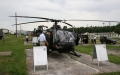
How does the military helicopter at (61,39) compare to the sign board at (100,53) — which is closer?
the sign board at (100,53)

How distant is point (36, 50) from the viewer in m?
7.88

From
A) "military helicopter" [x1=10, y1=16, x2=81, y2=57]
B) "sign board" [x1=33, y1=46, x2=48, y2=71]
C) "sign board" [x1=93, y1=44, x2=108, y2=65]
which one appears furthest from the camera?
"military helicopter" [x1=10, y1=16, x2=81, y2=57]

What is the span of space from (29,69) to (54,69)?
1218mm

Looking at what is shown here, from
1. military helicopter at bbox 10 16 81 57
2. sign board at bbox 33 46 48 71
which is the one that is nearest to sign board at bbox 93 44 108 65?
military helicopter at bbox 10 16 81 57

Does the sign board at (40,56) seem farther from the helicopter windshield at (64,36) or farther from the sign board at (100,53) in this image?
the sign board at (100,53)

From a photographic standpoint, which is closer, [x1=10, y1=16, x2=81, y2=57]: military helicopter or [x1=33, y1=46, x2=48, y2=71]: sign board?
[x1=33, y1=46, x2=48, y2=71]: sign board

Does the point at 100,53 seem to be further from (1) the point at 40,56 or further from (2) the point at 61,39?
(1) the point at 40,56

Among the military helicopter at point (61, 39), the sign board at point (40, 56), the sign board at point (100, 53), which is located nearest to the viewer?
the sign board at point (40, 56)

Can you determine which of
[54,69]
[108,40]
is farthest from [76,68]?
[108,40]

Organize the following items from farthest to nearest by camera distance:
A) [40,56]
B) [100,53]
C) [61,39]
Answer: [61,39] < [100,53] < [40,56]

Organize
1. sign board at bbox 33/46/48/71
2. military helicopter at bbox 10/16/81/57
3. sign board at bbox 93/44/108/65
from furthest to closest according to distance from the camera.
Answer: military helicopter at bbox 10/16/81/57 → sign board at bbox 93/44/108/65 → sign board at bbox 33/46/48/71

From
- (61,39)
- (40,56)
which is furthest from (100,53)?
(40,56)

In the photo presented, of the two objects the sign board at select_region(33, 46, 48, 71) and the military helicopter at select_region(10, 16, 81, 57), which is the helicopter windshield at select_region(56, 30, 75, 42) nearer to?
the military helicopter at select_region(10, 16, 81, 57)

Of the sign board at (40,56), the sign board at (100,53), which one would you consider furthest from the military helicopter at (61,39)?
the sign board at (40,56)
